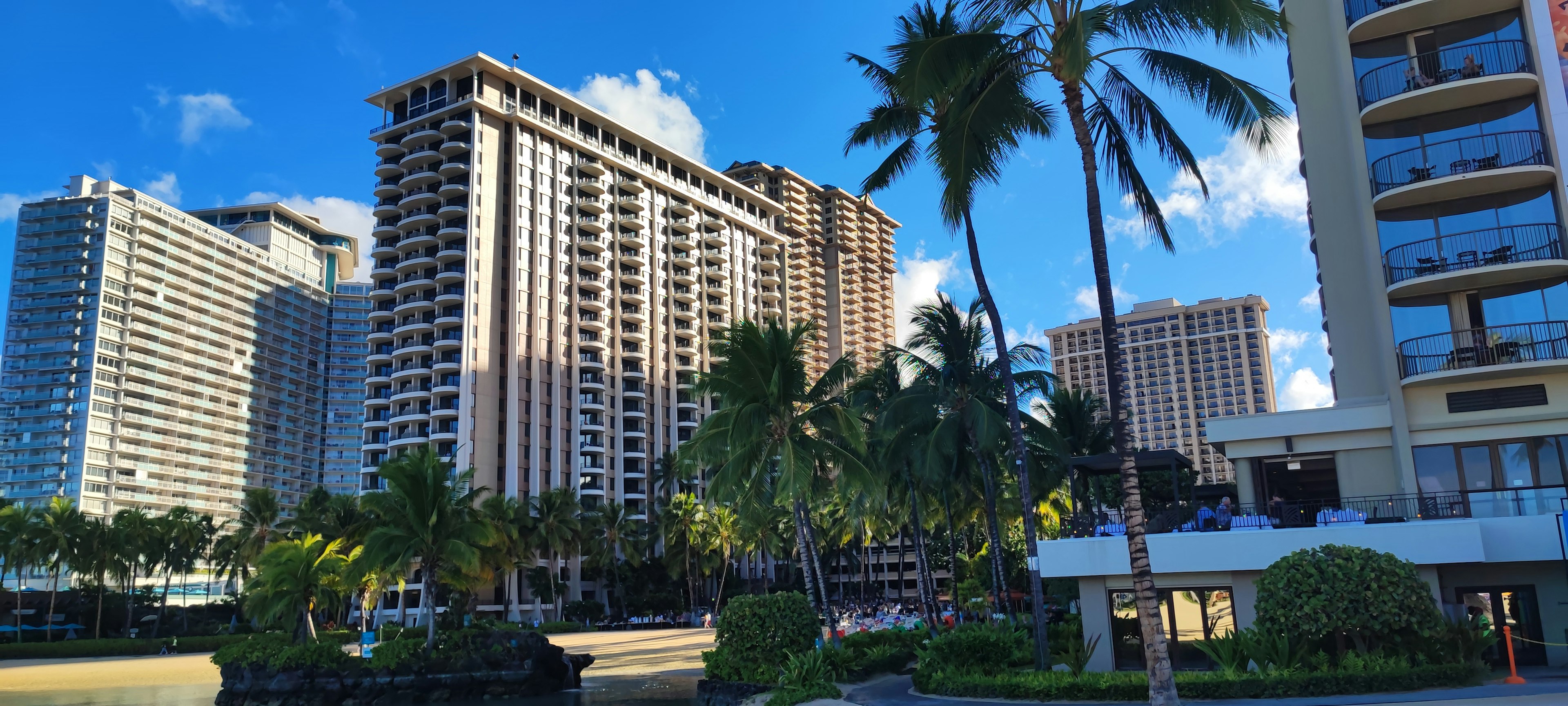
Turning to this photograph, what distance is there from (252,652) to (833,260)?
431ft

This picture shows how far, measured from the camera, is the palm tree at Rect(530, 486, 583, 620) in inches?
3177

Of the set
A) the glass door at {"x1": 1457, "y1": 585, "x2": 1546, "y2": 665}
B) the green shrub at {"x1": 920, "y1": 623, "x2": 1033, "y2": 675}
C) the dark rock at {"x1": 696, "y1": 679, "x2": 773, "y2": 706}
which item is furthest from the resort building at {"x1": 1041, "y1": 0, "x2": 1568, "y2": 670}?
the dark rock at {"x1": 696, "y1": 679, "x2": 773, "y2": 706}

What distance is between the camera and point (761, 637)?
26.8 metres

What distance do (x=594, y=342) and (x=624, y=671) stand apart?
61575mm

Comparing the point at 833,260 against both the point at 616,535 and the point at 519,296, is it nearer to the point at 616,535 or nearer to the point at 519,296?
the point at 519,296

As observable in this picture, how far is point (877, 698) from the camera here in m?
24.5

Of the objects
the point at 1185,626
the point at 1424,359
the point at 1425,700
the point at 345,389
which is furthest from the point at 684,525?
the point at 345,389

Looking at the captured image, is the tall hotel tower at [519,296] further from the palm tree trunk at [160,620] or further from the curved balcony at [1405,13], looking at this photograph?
the curved balcony at [1405,13]

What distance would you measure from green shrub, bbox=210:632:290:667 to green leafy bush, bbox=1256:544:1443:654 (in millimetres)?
30984

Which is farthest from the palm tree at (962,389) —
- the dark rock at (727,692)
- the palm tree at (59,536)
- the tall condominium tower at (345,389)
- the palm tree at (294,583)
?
the tall condominium tower at (345,389)

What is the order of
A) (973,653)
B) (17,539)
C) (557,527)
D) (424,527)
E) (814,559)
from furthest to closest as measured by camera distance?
(557,527)
(17,539)
(424,527)
(814,559)
(973,653)

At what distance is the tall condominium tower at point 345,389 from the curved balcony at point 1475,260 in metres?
165

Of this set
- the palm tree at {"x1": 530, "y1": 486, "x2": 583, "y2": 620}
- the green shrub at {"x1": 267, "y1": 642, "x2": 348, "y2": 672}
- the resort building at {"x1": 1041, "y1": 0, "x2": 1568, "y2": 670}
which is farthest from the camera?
the palm tree at {"x1": 530, "y1": 486, "x2": 583, "y2": 620}

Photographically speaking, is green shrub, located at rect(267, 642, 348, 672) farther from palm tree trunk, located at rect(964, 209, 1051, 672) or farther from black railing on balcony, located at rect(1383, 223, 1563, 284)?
black railing on balcony, located at rect(1383, 223, 1563, 284)
